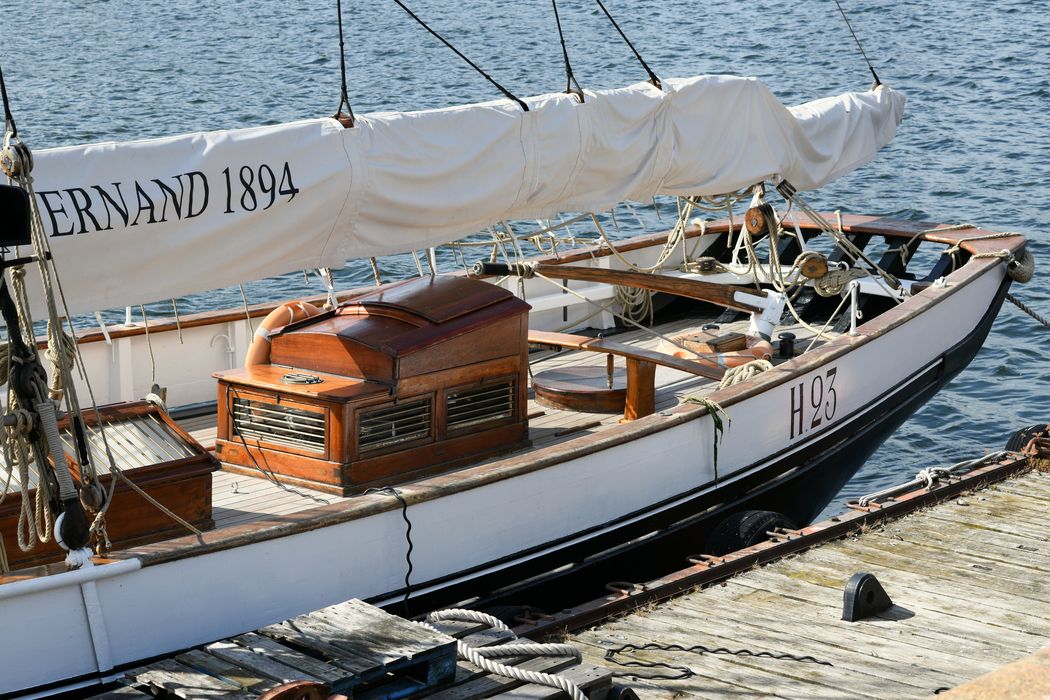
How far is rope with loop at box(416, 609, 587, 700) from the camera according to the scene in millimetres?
4816

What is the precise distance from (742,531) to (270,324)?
2.70 meters

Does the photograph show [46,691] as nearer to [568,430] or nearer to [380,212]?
[380,212]

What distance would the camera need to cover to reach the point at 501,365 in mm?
6906

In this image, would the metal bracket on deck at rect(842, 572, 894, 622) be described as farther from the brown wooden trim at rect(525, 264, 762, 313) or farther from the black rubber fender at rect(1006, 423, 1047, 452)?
the black rubber fender at rect(1006, 423, 1047, 452)

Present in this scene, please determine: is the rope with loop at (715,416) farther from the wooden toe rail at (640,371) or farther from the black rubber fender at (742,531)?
the wooden toe rail at (640,371)

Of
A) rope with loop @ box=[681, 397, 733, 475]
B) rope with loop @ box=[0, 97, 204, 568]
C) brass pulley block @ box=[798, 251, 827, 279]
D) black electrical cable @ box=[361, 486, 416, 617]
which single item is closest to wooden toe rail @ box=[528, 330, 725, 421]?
rope with loop @ box=[681, 397, 733, 475]

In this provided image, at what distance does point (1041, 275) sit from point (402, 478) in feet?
36.7

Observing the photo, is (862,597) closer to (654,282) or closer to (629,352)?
(629,352)

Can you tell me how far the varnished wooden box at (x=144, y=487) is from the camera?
552cm

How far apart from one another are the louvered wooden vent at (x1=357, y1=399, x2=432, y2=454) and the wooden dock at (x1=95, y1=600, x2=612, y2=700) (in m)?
1.37

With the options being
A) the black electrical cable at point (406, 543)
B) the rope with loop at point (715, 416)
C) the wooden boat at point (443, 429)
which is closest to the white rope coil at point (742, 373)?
the wooden boat at point (443, 429)

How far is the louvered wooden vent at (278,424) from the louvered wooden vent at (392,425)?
0.66 feet

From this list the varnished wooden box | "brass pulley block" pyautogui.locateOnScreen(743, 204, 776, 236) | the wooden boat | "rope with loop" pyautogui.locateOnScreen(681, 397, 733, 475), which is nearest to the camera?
the wooden boat

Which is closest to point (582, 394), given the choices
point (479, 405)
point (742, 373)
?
point (742, 373)
